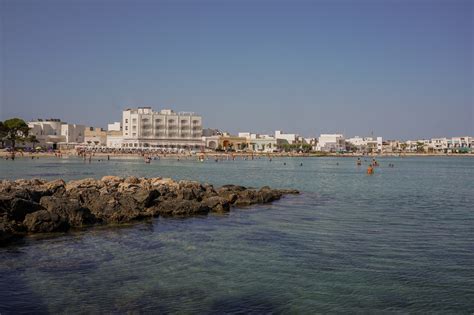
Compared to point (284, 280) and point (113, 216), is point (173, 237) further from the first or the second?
point (284, 280)

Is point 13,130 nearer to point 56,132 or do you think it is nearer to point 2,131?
point 2,131

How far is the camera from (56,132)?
150000 millimetres

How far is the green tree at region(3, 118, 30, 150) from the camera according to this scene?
339 feet

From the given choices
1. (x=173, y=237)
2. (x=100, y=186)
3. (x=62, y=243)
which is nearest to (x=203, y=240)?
(x=173, y=237)

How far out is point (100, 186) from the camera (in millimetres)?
24391

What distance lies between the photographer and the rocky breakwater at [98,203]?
50.0 feet

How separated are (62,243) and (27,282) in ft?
12.7

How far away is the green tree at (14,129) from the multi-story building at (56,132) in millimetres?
26695

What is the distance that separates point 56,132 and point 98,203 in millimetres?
141408

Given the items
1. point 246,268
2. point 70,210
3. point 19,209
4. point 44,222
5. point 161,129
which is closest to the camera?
point 246,268

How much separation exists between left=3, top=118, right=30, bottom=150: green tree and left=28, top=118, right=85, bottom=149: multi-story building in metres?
26.7

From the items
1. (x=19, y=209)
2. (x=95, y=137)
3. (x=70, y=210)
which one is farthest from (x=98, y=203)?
(x=95, y=137)

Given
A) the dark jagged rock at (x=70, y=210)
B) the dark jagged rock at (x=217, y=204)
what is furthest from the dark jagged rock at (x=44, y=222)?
the dark jagged rock at (x=217, y=204)

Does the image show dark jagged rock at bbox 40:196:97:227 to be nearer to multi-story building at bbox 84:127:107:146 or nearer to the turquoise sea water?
the turquoise sea water
